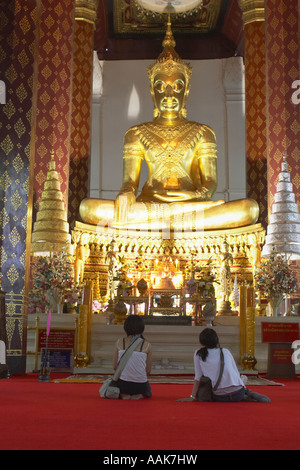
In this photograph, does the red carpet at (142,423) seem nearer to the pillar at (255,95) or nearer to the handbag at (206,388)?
the handbag at (206,388)

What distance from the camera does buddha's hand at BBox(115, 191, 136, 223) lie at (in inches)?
388

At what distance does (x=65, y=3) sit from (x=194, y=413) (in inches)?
335

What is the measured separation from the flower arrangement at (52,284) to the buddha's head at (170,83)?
15.8 feet

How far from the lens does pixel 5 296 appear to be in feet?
22.2

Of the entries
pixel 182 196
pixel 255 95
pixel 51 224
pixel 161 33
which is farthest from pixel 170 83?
pixel 51 224

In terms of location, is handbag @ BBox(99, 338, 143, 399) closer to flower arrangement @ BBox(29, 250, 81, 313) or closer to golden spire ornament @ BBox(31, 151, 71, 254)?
flower arrangement @ BBox(29, 250, 81, 313)

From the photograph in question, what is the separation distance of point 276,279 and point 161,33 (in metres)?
8.37

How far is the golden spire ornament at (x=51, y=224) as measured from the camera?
336 inches

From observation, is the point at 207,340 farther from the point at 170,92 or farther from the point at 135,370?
the point at 170,92

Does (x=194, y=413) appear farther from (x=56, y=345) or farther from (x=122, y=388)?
(x=56, y=345)

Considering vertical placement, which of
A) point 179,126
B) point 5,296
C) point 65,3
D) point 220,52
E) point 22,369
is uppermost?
point 220,52

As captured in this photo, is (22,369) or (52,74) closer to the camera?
(22,369)

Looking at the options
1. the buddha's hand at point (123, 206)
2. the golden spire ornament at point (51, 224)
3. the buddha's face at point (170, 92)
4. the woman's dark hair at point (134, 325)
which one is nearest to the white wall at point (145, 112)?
the buddha's face at point (170, 92)
